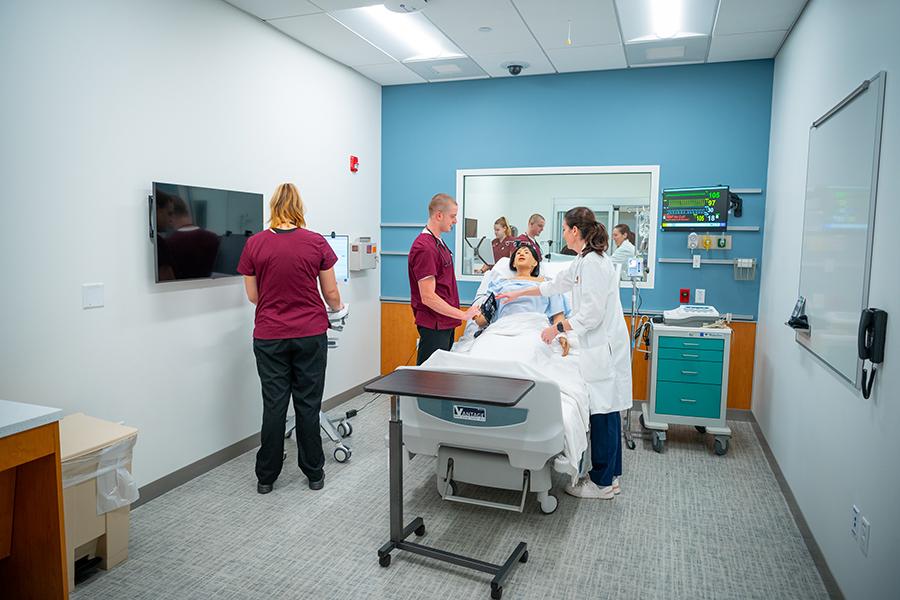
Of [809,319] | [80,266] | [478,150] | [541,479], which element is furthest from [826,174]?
[80,266]

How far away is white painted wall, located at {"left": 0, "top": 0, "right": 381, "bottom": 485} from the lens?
2527mm

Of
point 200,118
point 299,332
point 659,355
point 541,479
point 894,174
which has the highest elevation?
point 200,118

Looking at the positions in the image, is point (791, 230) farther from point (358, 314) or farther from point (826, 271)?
point (358, 314)

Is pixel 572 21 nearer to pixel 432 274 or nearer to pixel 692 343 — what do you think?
pixel 432 274

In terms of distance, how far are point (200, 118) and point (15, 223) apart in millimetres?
1253

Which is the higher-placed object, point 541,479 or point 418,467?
point 541,479

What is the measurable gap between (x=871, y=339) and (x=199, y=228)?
3140 mm

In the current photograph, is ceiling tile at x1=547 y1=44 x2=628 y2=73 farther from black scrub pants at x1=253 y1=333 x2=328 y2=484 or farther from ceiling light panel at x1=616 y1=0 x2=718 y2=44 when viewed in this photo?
black scrub pants at x1=253 y1=333 x2=328 y2=484

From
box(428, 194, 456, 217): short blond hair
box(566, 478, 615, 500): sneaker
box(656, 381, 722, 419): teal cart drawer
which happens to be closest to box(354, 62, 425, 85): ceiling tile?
box(428, 194, 456, 217): short blond hair

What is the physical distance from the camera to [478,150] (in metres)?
5.38

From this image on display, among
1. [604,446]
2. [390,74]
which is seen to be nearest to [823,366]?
[604,446]

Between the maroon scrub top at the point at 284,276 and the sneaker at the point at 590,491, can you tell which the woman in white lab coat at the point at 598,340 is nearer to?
the sneaker at the point at 590,491

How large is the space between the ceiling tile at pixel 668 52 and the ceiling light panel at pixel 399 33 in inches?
52.0

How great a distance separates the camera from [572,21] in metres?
3.89
